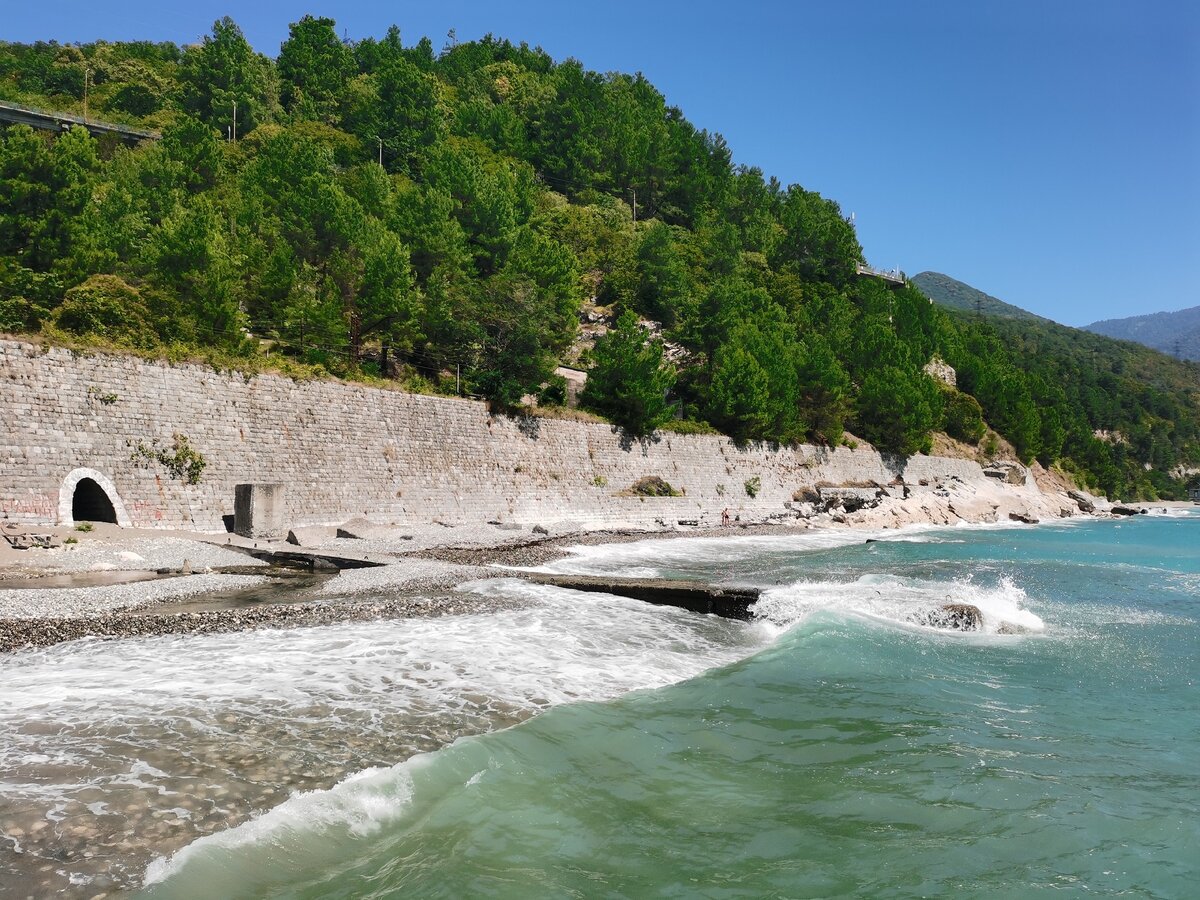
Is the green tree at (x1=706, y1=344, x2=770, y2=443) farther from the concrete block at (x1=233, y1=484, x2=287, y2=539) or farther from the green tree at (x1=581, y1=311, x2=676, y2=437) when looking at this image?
the concrete block at (x1=233, y1=484, x2=287, y2=539)

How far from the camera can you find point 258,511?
64.1 ft

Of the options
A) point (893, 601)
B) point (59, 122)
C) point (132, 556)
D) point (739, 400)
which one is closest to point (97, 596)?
point (132, 556)

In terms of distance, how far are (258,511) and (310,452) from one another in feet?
12.6

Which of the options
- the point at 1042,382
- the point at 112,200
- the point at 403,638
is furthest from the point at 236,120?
the point at 1042,382

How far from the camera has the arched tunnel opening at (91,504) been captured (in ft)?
59.0

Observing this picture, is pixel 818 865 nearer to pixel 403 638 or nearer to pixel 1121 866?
pixel 1121 866

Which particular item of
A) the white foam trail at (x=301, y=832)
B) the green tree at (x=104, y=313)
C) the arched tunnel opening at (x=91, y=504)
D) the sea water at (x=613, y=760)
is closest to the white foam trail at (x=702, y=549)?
the sea water at (x=613, y=760)

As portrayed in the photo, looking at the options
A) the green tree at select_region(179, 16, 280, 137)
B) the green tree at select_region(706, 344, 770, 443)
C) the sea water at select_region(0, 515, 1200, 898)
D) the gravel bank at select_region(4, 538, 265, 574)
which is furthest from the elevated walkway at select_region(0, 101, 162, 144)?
the sea water at select_region(0, 515, 1200, 898)

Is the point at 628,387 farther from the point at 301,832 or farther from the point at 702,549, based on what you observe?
the point at 301,832

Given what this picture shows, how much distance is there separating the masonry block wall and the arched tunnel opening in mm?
342

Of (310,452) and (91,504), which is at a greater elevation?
(310,452)

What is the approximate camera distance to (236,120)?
6216 cm

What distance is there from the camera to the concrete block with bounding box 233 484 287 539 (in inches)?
765

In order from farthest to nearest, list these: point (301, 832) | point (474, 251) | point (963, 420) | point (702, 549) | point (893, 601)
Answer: point (963, 420) < point (474, 251) < point (702, 549) < point (893, 601) < point (301, 832)
